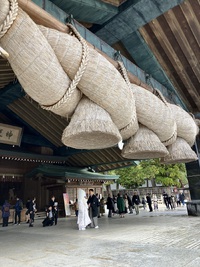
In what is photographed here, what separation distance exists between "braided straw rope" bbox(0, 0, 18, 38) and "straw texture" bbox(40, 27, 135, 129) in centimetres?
40

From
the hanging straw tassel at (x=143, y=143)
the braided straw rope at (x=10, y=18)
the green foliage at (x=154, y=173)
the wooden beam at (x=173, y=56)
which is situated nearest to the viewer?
the braided straw rope at (x=10, y=18)

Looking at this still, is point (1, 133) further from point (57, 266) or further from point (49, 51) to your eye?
point (49, 51)

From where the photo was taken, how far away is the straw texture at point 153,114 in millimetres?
3365

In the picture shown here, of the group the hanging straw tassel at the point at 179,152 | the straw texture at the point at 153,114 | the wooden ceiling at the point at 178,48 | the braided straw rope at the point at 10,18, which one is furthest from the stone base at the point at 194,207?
the braided straw rope at the point at 10,18

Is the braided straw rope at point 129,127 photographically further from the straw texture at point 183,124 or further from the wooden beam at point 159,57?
the wooden beam at point 159,57

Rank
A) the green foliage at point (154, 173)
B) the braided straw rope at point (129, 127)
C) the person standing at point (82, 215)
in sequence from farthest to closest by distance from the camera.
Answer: the green foliage at point (154, 173) < the person standing at point (82, 215) < the braided straw rope at point (129, 127)

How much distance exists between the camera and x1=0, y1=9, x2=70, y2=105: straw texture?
6.95 feet

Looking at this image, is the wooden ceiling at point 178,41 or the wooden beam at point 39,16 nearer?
the wooden beam at point 39,16

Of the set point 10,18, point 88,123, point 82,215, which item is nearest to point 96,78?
point 88,123

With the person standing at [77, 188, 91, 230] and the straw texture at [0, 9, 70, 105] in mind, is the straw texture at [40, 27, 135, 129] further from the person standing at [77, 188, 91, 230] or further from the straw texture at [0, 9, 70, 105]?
the person standing at [77, 188, 91, 230]

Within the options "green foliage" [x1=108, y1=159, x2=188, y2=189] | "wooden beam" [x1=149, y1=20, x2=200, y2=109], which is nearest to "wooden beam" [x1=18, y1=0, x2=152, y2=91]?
"wooden beam" [x1=149, y1=20, x2=200, y2=109]

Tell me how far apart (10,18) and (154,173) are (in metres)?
25.7

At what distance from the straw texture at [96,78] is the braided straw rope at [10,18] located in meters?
0.40

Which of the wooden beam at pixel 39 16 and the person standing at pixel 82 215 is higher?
the wooden beam at pixel 39 16
